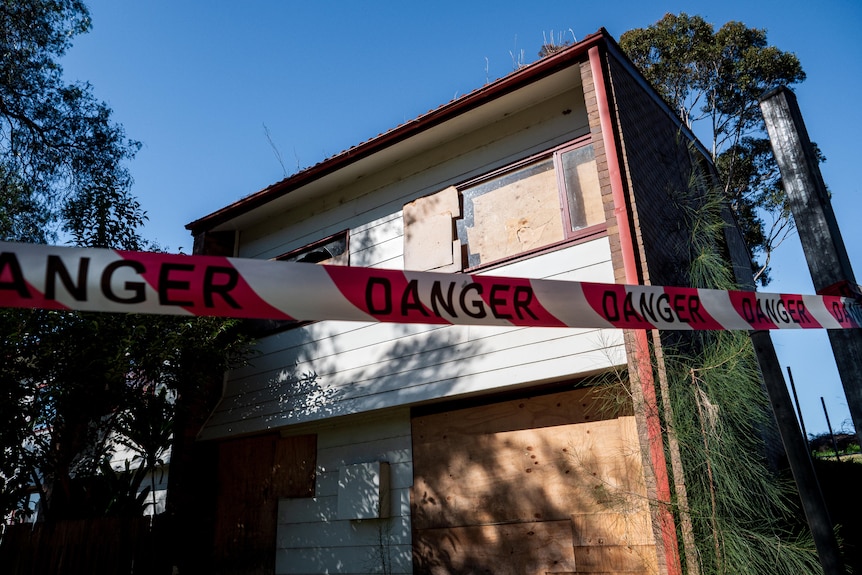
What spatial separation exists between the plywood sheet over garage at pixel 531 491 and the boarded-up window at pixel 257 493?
1.74 meters

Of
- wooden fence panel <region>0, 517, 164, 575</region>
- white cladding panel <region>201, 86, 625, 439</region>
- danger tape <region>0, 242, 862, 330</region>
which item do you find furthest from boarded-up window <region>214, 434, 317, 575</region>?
danger tape <region>0, 242, 862, 330</region>

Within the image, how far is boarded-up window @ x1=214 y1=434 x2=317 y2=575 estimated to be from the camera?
24.6 feet

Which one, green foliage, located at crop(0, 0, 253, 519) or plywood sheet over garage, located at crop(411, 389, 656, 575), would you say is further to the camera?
green foliage, located at crop(0, 0, 253, 519)

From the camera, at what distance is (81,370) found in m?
6.69

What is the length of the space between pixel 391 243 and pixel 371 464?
2.54 m

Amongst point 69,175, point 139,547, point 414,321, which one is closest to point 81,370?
point 139,547

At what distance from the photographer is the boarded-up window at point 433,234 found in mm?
6926

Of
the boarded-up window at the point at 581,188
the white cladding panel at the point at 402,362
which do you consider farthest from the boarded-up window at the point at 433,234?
the boarded-up window at the point at 581,188

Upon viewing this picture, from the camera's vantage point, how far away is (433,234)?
7.10 metres

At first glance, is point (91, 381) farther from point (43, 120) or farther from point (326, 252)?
point (43, 120)

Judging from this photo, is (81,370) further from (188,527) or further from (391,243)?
(391,243)

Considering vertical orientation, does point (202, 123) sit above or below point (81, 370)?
above

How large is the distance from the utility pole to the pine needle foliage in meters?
0.92

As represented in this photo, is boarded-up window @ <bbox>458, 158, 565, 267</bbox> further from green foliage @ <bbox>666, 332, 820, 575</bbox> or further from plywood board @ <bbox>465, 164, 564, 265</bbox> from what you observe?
green foliage @ <bbox>666, 332, 820, 575</bbox>
